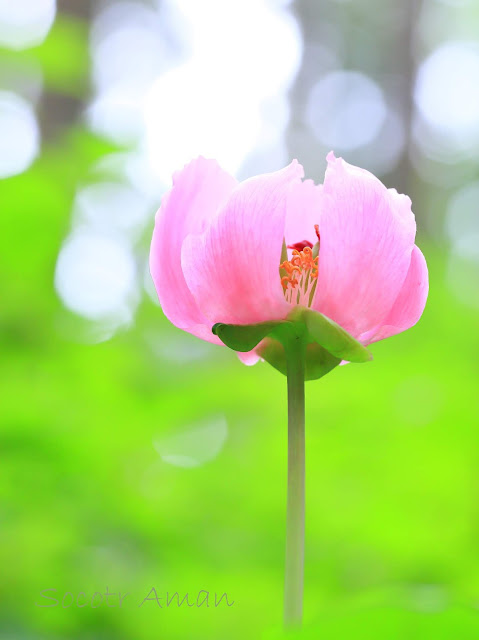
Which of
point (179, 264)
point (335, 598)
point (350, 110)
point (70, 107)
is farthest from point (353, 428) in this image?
point (350, 110)

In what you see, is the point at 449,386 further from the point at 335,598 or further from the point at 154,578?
the point at 154,578

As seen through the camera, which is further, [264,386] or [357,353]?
[264,386]

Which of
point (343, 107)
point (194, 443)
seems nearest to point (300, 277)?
point (194, 443)

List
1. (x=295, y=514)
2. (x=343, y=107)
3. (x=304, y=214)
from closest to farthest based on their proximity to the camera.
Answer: (x=295, y=514), (x=304, y=214), (x=343, y=107)

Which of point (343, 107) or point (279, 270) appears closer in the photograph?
point (279, 270)

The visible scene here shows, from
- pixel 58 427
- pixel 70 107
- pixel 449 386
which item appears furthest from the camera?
pixel 70 107

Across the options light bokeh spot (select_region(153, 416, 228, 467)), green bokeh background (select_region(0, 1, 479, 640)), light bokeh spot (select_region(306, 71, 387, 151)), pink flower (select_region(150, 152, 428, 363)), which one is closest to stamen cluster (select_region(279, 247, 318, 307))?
pink flower (select_region(150, 152, 428, 363))

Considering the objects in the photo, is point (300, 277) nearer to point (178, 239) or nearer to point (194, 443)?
point (178, 239)
